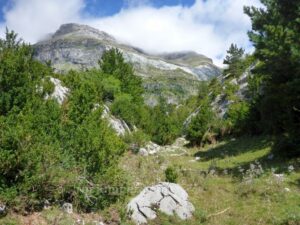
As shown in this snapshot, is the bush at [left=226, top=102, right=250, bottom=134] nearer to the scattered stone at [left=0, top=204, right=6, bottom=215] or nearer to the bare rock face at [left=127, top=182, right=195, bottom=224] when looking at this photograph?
the bare rock face at [left=127, top=182, right=195, bottom=224]

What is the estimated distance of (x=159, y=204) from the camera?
1430cm

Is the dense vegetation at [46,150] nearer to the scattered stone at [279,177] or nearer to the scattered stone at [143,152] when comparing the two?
the scattered stone at [279,177]

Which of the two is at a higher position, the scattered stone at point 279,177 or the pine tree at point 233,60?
the pine tree at point 233,60

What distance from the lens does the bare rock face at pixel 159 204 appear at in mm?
13851

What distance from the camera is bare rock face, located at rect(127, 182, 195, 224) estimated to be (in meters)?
13.9

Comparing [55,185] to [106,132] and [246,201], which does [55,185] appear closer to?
[106,132]

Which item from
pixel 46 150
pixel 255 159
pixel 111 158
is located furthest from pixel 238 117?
pixel 46 150

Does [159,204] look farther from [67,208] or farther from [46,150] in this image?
[46,150]

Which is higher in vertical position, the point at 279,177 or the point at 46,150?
the point at 46,150

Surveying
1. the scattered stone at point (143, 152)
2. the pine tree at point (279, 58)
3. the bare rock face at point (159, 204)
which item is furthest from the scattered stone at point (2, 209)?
the scattered stone at point (143, 152)

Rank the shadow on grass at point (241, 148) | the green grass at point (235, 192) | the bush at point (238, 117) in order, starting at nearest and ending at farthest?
the green grass at point (235, 192) < the shadow on grass at point (241, 148) < the bush at point (238, 117)

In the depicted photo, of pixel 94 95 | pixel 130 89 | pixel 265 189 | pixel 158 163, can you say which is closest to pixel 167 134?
pixel 130 89

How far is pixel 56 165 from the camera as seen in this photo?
14.5 m

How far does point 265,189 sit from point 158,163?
33.6ft
